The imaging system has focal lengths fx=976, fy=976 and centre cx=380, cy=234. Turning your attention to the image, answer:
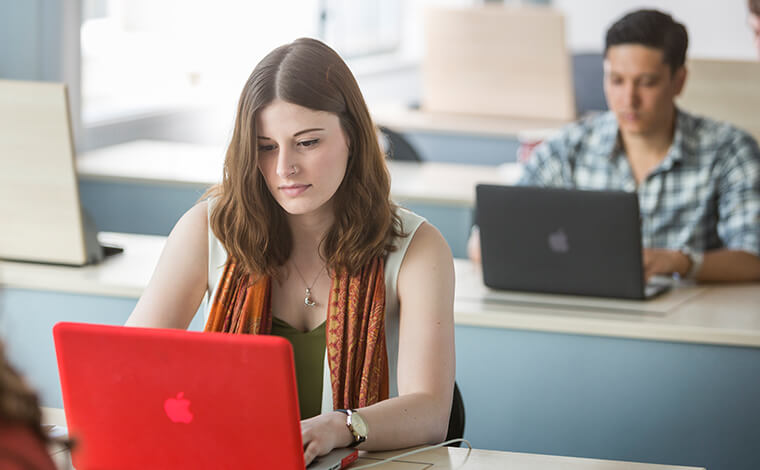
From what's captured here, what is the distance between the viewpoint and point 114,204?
3.16 m

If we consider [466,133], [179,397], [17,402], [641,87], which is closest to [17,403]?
[17,402]

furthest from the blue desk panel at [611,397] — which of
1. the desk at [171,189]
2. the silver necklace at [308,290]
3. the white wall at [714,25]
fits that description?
the white wall at [714,25]

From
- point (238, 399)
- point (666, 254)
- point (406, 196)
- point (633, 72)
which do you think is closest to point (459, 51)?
point (406, 196)

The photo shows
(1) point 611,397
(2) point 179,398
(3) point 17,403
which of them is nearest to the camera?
(3) point 17,403

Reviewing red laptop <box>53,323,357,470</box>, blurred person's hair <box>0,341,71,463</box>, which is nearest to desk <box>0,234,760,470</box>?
red laptop <box>53,323,357,470</box>

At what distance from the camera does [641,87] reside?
2.33 meters

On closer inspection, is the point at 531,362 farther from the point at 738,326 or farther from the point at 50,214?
the point at 50,214

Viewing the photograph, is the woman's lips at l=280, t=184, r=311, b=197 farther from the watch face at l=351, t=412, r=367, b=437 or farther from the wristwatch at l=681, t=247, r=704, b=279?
the wristwatch at l=681, t=247, r=704, b=279

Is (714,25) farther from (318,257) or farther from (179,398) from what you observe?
(179,398)

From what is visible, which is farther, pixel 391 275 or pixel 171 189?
pixel 171 189

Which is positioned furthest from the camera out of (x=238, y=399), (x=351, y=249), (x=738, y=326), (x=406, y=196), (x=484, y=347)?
(x=406, y=196)

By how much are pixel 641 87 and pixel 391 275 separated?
1075 mm

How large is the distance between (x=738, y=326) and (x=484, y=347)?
50cm

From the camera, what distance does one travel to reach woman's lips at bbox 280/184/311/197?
1.46 m
